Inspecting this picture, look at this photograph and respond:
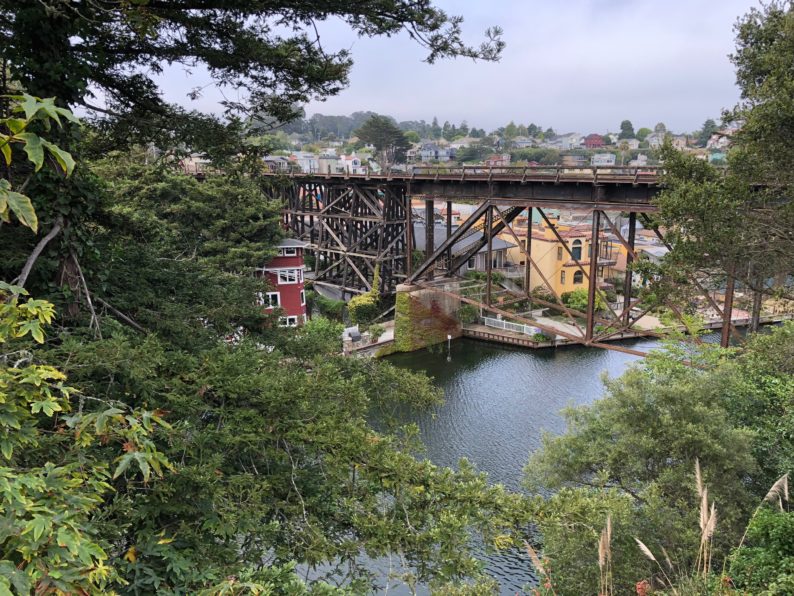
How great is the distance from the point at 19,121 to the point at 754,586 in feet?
18.6

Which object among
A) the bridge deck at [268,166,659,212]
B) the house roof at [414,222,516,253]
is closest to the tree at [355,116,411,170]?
the house roof at [414,222,516,253]

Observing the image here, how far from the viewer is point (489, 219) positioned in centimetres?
1451

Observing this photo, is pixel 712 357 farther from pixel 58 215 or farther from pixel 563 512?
pixel 58 215

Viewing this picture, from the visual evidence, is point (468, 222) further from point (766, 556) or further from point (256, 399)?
point (256, 399)

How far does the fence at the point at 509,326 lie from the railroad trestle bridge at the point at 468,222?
50 cm

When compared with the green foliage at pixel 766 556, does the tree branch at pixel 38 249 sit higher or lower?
higher

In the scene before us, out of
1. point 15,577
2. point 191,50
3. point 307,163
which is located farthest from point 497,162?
point 15,577

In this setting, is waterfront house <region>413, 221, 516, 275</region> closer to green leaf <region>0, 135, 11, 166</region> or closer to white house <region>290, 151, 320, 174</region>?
white house <region>290, 151, 320, 174</region>

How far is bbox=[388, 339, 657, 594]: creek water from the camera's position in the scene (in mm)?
11633

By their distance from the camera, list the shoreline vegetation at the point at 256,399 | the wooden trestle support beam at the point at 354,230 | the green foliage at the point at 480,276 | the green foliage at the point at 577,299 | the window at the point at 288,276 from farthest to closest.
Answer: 1. the green foliage at the point at 480,276
2. the green foliage at the point at 577,299
3. the wooden trestle support beam at the point at 354,230
4. the window at the point at 288,276
5. the shoreline vegetation at the point at 256,399

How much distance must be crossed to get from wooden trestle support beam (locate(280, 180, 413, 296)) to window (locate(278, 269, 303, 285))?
13.3ft

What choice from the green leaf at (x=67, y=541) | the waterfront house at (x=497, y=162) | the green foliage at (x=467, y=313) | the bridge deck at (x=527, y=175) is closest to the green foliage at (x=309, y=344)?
the green leaf at (x=67, y=541)

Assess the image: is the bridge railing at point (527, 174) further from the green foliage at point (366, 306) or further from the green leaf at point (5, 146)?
the green leaf at point (5, 146)

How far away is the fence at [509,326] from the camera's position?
796 inches
